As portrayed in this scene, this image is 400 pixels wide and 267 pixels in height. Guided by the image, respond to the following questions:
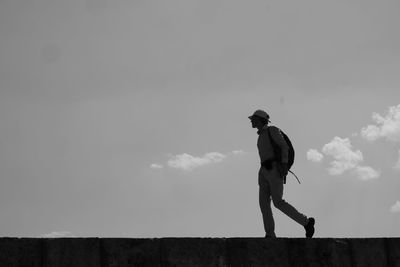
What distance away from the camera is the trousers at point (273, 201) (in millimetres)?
10594

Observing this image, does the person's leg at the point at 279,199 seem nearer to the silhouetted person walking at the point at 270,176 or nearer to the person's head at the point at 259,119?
the silhouetted person walking at the point at 270,176

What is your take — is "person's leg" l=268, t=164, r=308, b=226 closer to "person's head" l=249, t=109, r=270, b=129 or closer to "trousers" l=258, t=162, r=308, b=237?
"trousers" l=258, t=162, r=308, b=237

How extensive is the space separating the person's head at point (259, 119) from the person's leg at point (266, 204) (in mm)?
704

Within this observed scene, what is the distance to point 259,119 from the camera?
434 inches

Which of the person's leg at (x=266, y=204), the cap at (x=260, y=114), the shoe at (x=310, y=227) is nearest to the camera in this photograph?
the shoe at (x=310, y=227)


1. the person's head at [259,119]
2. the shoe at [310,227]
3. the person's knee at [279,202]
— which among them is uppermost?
the person's head at [259,119]
